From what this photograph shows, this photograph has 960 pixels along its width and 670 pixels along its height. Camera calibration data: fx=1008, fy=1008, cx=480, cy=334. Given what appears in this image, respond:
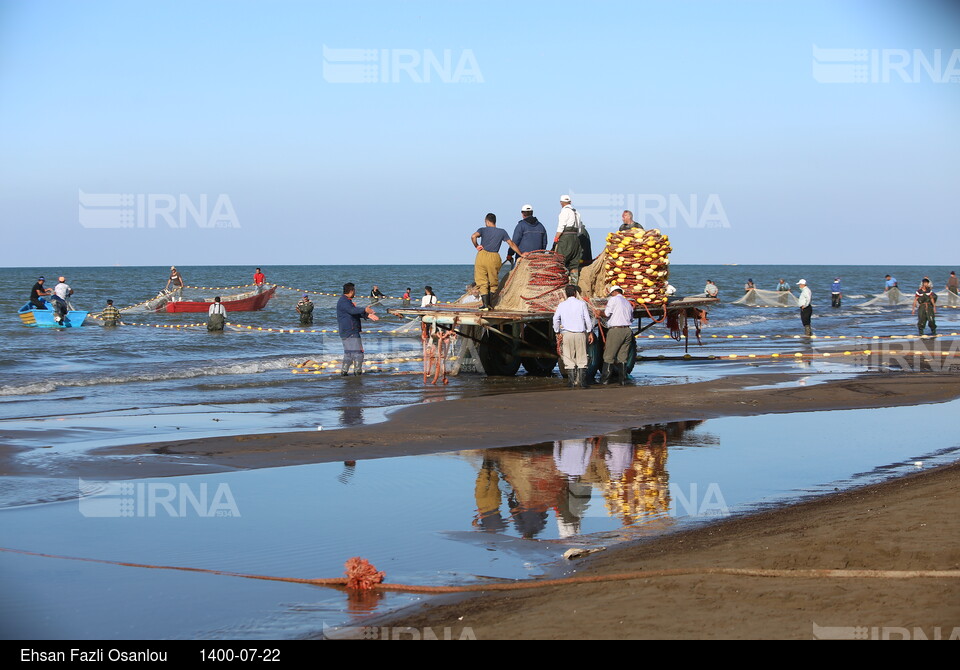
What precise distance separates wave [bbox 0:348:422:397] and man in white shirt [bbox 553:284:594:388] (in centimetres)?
Result: 921

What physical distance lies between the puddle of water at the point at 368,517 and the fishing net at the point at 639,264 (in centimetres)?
Result: 556

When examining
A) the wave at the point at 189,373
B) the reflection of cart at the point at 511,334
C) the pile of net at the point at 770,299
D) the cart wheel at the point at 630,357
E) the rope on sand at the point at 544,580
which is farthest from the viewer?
the pile of net at the point at 770,299

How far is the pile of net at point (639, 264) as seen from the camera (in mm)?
17062

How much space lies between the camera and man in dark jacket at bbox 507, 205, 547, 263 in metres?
17.3

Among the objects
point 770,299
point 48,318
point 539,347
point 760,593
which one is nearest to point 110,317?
point 48,318

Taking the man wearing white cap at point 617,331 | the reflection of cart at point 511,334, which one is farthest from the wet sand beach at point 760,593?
the reflection of cart at point 511,334

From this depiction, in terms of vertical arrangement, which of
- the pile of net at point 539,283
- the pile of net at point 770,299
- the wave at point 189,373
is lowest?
the wave at point 189,373

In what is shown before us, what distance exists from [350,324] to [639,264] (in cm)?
561

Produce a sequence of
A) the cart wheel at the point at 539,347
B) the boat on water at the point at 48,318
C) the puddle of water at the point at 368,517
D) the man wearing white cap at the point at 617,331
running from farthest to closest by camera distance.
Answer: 1. the boat on water at the point at 48,318
2. the cart wheel at the point at 539,347
3. the man wearing white cap at the point at 617,331
4. the puddle of water at the point at 368,517

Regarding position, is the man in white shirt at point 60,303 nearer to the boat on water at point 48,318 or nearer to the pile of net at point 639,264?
the boat on water at point 48,318

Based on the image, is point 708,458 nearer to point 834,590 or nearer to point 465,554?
point 465,554

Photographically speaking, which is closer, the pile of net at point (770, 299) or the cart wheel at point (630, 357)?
the cart wheel at point (630, 357)

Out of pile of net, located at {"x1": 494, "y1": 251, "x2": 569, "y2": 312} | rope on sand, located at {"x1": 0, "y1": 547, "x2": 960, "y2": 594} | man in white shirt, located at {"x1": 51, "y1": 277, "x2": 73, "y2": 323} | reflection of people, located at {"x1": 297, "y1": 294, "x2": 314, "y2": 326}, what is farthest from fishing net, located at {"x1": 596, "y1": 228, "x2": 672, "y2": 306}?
man in white shirt, located at {"x1": 51, "y1": 277, "x2": 73, "y2": 323}

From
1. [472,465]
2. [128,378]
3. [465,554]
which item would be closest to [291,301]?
[128,378]
